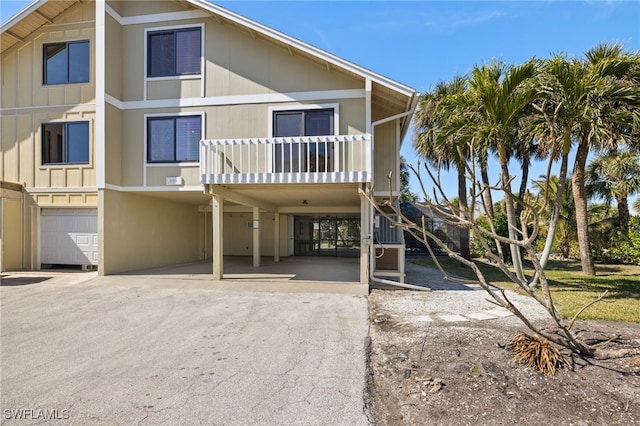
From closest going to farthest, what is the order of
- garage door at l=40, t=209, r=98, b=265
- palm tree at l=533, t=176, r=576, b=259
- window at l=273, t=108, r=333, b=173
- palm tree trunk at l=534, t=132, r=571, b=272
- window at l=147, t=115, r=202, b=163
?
1. palm tree trunk at l=534, t=132, r=571, b=272
2. window at l=273, t=108, r=333, b=173
3. window at l=147, t=115, r=202, b=163
4. garage door at l=40, t=209, r=98, b=265
5. palm tree at l=533, t=176, r=576, b=259

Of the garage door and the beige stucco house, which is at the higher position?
the beige stucco house

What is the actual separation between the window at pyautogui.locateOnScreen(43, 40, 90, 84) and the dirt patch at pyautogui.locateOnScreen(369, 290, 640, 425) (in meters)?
12.5

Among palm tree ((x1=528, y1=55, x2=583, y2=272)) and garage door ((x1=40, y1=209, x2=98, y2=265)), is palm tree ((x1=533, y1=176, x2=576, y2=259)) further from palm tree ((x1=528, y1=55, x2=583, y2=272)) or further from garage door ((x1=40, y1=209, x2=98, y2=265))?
garage door ((x1=40, y1=209, x2=98, y2=265))

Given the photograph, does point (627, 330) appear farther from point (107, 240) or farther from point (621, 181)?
point (621, 181)

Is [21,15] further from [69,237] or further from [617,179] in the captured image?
[617,179]

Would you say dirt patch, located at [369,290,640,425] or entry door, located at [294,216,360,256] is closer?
dirt patch, located at [369,290,640,425]

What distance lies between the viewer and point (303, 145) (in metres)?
9.13

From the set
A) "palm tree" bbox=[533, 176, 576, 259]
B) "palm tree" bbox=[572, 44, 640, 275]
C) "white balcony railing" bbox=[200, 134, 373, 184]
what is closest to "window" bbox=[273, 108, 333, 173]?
"white balcony railing" bbox=[200, 134, 373, 184]

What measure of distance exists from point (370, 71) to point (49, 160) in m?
10.6

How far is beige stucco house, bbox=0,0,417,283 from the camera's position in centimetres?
938

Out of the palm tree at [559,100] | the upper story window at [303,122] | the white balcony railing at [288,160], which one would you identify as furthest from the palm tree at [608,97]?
the upper story window at [303,122]

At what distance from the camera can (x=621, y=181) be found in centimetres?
1473

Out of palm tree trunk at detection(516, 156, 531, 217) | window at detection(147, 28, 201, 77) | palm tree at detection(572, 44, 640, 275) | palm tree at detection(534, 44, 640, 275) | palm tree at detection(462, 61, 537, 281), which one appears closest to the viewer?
palm tree at detection(462, 61, 537, 281)

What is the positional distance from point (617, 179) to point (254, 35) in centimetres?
1611
